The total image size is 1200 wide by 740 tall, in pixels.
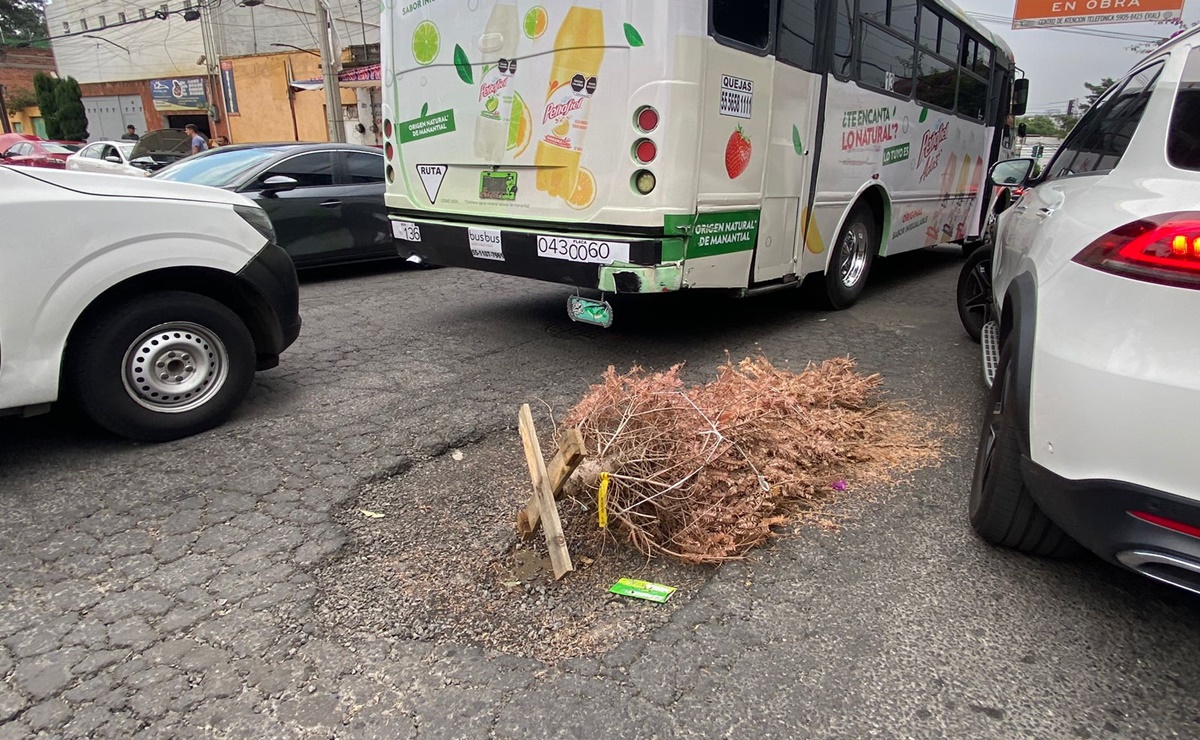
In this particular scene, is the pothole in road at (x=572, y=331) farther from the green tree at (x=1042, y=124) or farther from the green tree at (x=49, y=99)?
the green tree at (x=1042, y=124)

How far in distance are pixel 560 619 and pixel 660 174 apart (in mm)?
2771

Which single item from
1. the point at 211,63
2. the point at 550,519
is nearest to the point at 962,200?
the point at 550,519

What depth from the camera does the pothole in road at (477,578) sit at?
2.21 metres

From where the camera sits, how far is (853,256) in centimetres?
663

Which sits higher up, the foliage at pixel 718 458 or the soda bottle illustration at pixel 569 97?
the soda bottle illustration at pixel 569 97

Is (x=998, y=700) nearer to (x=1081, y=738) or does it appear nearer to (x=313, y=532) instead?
(x=1081, y=738)

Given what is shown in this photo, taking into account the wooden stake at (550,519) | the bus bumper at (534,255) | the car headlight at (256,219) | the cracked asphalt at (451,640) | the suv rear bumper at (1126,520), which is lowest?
the cracked asphalt at (451,640)

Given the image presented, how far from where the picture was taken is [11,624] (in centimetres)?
221

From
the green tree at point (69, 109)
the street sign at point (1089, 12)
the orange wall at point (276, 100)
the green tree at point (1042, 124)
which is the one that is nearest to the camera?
the street sign at point (1089, 12)

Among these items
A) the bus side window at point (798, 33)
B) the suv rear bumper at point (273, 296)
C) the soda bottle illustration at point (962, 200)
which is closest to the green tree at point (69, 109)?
the suv rear bumper at point (273, 296)

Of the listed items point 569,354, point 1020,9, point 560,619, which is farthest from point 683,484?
point 1020,9

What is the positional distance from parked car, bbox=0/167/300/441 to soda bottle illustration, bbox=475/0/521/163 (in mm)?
1634

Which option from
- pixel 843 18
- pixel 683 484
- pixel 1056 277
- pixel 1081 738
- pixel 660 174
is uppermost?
pixel 843 18

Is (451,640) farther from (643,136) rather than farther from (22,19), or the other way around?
(22,19)
